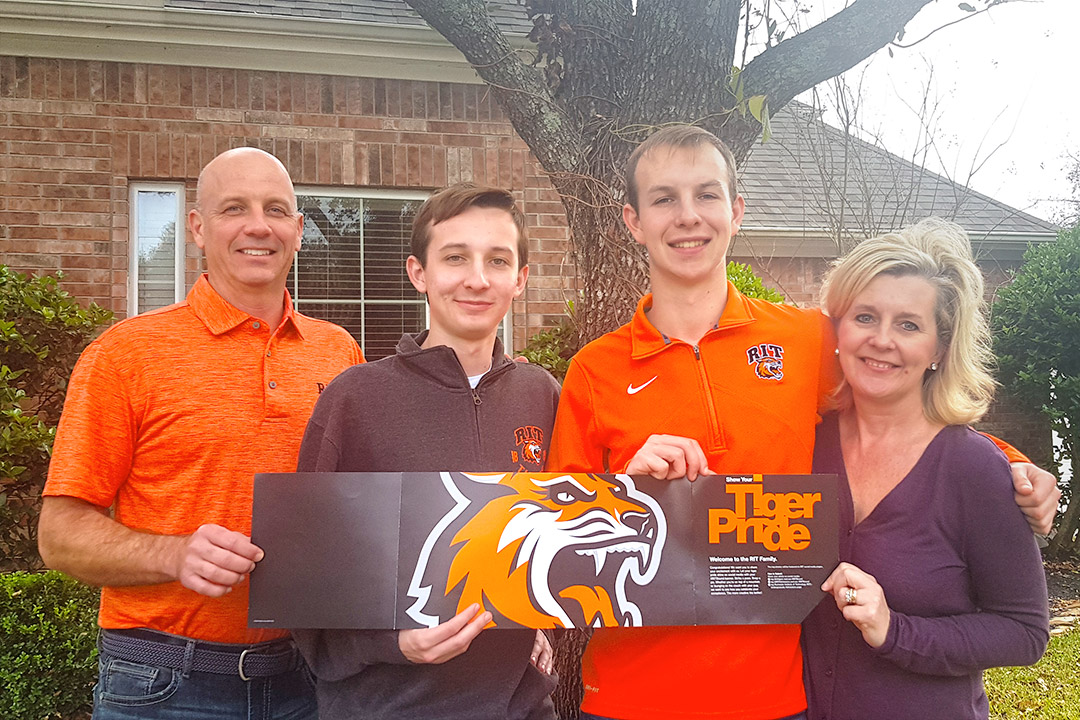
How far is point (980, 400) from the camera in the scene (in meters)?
2.06

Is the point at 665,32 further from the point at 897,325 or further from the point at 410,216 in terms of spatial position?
the point at 410,216

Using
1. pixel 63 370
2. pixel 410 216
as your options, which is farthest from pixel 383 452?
pixel 410 216

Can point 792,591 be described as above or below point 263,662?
above

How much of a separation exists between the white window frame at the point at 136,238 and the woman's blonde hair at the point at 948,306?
5737mm

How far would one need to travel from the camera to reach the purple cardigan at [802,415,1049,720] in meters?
1.80

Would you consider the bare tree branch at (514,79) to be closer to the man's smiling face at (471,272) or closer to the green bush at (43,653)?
the man's smiling face at (471,272)

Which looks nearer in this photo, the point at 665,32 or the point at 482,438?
the point at 482,438

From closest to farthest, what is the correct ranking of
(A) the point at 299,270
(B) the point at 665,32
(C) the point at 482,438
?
(C) the point at 482,438 → (B) the point at 665,32 → (A) the point at 299,270

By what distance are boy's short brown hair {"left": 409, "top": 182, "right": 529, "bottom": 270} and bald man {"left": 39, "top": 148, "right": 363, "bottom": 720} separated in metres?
0.48

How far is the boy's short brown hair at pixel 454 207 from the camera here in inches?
82.8

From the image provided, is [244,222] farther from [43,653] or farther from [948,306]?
[43,653]

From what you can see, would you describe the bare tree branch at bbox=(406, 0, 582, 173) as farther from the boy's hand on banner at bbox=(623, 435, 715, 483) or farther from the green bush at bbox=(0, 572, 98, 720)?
the green bush at bbox=(0, 572, 98, 720)

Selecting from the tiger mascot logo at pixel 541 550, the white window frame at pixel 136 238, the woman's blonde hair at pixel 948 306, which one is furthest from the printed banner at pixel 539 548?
the white window frame at pixel 136 238

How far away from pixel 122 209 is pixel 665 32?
15.8 ft
